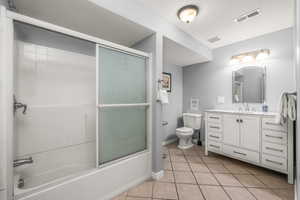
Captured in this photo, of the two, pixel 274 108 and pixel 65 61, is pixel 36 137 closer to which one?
pixel 65 61

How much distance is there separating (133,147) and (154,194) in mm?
597

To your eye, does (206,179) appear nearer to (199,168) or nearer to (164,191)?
(199,168)

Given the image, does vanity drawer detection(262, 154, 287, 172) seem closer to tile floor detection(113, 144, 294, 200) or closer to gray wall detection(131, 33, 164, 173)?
tile floor detection(113, 144, 294, 200)

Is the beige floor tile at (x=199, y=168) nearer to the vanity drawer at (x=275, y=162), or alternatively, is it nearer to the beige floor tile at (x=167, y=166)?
the beige floor tile at (x=167, y=166)

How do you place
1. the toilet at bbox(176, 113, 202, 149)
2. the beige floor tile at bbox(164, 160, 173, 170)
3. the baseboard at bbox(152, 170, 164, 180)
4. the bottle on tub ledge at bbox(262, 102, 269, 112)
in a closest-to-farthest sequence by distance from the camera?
1. the baseboard at bbox(152, 170, 164, 180)
2. the beige floor tile at bbox(164, 160, 173, 170)
3. the bottle on tub ledge at bbox(262, 102, 269, 112)
4. the toilet at bbox(176, 113, 202, 149)

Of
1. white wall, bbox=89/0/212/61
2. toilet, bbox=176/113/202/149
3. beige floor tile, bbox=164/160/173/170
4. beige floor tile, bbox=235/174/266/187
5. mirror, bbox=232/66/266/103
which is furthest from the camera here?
toilet, bbox=176/113/202/149

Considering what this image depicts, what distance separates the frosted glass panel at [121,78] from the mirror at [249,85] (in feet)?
6.78

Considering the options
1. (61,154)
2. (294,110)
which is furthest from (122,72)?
(294,110)

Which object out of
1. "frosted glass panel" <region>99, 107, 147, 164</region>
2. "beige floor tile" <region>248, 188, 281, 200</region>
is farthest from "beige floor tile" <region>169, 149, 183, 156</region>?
"beige floor tile" <region>248, 188, 281, 200</region>

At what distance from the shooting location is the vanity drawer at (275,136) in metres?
1.70

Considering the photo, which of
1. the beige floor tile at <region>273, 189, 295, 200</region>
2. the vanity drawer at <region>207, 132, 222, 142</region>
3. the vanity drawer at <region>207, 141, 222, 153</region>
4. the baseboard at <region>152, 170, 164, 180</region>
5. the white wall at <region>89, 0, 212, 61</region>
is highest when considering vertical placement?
the white wall at <region>89, 0, 212, 61</region>

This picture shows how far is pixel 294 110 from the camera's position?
1.53 meters

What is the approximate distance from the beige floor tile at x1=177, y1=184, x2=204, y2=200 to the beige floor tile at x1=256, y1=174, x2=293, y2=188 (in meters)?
0.98

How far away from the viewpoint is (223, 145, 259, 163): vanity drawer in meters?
1.95
